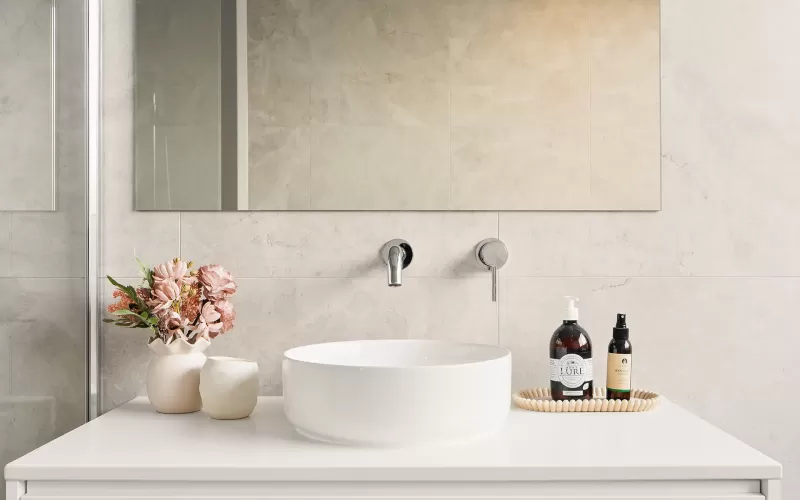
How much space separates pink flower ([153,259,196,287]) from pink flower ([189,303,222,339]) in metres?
0.06

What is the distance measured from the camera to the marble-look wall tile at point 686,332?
1.55m

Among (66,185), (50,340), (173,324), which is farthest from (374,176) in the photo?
(50,340)

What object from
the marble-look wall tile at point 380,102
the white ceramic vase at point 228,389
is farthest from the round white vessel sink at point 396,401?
the marble-look wall tile at point 380,102

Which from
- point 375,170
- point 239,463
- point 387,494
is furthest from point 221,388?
point 375,170

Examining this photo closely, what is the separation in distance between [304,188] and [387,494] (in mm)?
752

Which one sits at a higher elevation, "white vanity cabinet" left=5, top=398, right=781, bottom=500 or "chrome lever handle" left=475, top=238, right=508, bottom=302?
"chrome lever handle" left=475, top=238, right=508, bottom=302

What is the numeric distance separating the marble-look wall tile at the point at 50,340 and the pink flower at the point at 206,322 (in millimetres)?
292

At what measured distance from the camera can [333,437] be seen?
1.11m

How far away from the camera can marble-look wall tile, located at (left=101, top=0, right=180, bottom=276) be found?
1561mm

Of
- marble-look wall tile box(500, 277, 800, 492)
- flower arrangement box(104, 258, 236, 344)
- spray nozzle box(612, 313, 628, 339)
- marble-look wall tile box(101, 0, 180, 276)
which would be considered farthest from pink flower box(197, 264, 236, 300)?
spray nozzle box(612, 313, 628, 339)

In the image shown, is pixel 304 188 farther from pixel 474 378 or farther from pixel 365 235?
pixel 474 378

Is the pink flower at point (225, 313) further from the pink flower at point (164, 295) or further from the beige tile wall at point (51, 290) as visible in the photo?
the beige tile wall at point (51, 290)

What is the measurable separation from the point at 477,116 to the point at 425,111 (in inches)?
4.6

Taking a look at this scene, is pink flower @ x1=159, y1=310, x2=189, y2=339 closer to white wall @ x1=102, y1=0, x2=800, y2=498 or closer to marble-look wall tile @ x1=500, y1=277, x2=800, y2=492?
white wall @ x1=102, y1=0, x2=800, y2=498
